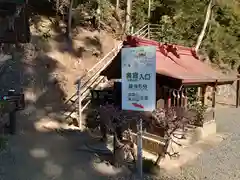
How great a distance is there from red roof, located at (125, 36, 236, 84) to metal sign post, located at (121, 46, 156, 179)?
2508 mm

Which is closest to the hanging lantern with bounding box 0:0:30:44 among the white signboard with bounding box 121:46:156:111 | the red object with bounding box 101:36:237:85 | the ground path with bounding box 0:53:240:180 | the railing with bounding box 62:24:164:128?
the white signboard with bounding box 121:46:156:111

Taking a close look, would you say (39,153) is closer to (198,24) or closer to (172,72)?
(172,72)

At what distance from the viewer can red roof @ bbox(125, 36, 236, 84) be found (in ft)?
28.7

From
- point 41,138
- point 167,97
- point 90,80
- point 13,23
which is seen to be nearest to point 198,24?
point 90,80

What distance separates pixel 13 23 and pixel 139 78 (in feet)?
8.86

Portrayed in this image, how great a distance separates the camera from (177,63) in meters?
10.6

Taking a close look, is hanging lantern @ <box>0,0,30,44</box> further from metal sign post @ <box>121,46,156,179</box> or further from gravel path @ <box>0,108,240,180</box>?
gravel path @ <box>0,108,240,180</box>

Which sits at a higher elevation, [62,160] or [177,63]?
[177,63]

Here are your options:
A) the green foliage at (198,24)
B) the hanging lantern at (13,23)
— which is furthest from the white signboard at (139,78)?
the green foliage at (198,24)

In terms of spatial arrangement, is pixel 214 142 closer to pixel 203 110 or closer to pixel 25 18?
pixel 203 110

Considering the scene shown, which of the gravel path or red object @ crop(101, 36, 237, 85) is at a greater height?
red object @ crop(101, 36, 237, 85)

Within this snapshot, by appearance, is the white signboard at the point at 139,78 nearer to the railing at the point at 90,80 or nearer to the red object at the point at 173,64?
the red object at the point at 173,64

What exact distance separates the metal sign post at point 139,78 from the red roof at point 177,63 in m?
2.51

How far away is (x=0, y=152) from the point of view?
22.2 ft
